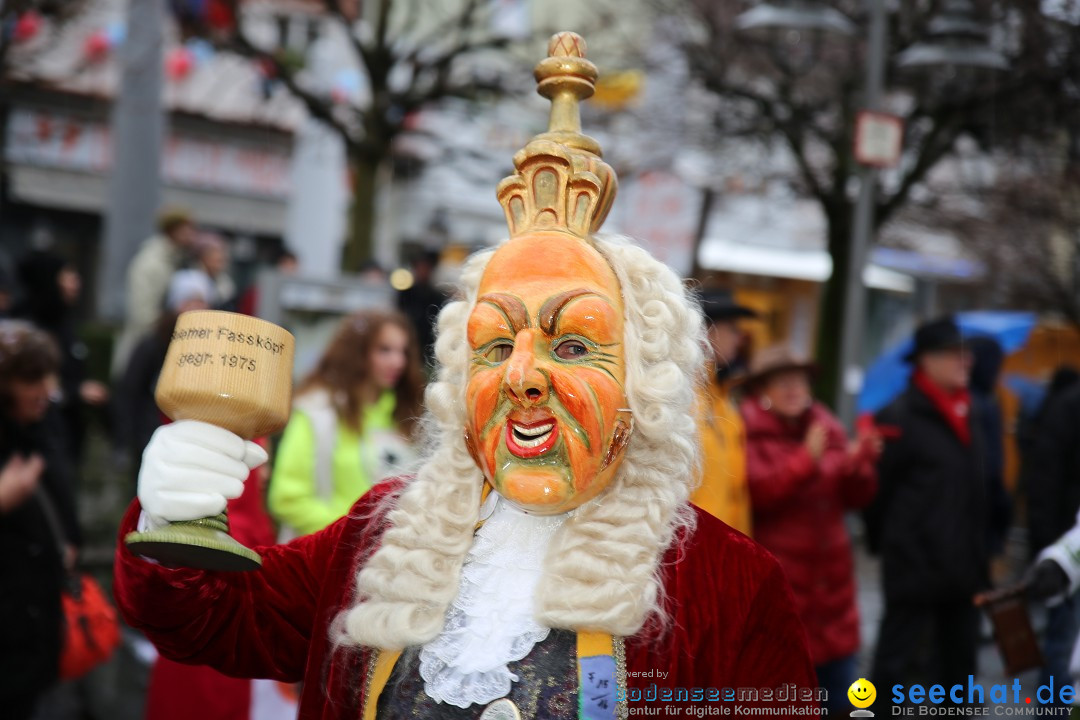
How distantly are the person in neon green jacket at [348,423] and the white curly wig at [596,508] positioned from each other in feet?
5.77

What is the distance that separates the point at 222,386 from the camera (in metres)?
2.01

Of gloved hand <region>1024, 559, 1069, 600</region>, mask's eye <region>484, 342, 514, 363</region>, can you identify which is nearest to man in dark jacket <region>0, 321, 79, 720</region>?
mask's eye <region>484, 342, 514, 363</region>

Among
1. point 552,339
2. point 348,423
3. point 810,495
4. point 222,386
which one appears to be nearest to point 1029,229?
point 810,495

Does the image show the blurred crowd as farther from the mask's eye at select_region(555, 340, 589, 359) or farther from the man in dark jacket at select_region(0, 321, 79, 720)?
the mask's eye at select_region(555, 340, 589, 359)

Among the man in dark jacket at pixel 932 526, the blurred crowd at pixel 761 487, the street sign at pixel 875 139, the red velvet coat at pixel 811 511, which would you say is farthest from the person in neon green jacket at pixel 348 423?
the street sign at pixel 875 139

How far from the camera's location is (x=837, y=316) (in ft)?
36.2

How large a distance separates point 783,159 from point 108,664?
10.5 meters

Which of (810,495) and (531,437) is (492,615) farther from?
(810,495)

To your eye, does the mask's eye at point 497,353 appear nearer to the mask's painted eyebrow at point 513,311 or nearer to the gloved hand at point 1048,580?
the mask's painted eyebrow at point 513,311

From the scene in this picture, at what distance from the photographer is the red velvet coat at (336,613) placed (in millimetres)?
2119

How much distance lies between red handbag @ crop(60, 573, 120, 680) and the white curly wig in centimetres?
206

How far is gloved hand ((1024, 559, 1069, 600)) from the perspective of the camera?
144 inches

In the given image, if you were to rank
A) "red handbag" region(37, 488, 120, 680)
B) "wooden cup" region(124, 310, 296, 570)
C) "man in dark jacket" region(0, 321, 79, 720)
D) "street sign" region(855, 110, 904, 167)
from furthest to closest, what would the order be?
1. "street sign" region(855, 110, 904, 167)
2. "red handbag" region(37, 488, 120, 680)
3. "man in dark jacket" region(0, 321, 79, 720)
4. "wooden cup" region(124, 310, 296, 570)

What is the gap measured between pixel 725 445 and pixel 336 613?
7.73ft
